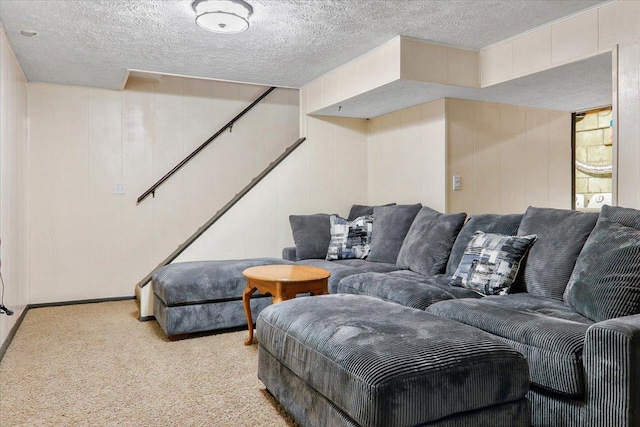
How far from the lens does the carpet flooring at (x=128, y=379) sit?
82.0 inches

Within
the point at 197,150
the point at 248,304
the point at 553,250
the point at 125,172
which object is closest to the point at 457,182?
the point at 553,250

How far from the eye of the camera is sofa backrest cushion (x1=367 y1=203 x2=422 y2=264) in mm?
3881

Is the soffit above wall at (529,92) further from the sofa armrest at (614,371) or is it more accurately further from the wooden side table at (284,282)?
the sofa armrest at (614,371)

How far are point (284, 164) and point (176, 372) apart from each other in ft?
8.66

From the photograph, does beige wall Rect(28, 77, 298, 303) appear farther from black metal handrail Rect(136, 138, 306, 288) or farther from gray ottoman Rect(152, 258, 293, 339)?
gray ottoman Rect(152, 258, 293, 339)

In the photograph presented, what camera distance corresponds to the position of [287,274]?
3021 millimetres

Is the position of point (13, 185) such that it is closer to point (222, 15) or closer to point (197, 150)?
point (197, 150)

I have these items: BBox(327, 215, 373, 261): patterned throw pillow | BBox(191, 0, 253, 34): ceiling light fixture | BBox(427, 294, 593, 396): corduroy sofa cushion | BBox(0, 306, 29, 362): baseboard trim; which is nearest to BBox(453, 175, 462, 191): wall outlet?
BBox(327, 215, 373, 261): patterned throw pillow

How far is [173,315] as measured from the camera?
10.7 feet

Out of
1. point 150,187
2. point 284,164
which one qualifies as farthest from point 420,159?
point 150,187

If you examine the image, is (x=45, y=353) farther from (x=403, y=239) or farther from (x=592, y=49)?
(x=592, y=49)

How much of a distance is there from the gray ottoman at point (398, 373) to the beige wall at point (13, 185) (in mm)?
2318

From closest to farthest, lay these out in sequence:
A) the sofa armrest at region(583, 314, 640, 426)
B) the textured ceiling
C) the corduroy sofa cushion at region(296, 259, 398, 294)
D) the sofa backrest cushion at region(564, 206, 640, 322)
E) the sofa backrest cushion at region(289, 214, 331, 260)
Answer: the sofa armrest at region(583, 314, 640, 426), the sofa backrest cushion at region(564, 206, 640, 322), the textured ceiling, the corduroy sofa cushion at region(296, 259, 398, 294), the sofa backrest cushion at region(289, 214, 331, 260)

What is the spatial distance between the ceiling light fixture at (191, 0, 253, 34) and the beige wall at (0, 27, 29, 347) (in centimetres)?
143
